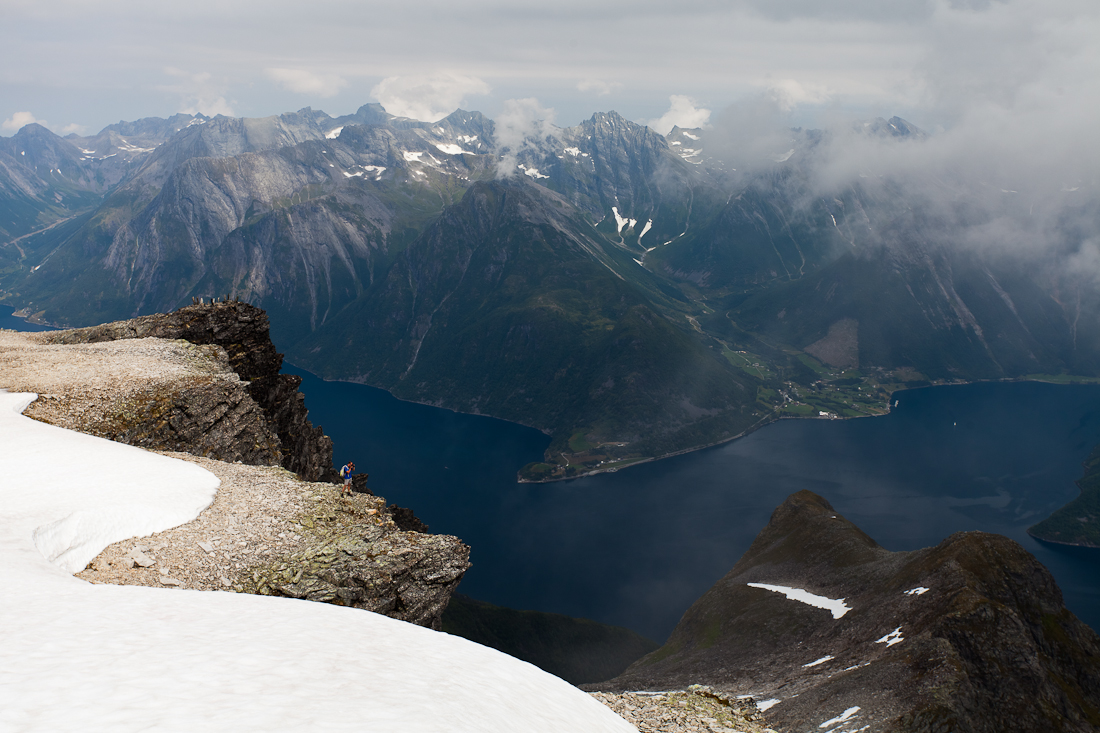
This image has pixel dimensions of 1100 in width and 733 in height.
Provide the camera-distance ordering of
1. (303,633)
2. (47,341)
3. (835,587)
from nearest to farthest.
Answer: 1. (303,633)
2. (47,341)
3. (835,587)

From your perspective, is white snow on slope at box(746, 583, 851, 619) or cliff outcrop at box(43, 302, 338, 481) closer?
cliff outcrop at box(43, 302, 338, 481)

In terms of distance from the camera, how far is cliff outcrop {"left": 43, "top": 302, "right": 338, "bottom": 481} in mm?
45531

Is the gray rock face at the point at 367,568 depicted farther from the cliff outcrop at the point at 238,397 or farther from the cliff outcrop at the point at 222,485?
the cliff outcrop at the point at 238,397

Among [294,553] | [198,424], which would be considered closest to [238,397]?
[198,424]

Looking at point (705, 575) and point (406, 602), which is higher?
point (406, 602)

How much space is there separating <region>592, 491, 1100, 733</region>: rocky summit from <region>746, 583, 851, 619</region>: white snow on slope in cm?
33

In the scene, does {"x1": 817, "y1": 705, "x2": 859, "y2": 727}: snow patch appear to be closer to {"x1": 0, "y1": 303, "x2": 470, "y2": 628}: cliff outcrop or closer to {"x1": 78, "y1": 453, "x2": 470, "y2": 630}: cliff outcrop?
{"x1": 0, "y1": 303, "x2": 470, "y2": 628}: cliff outcrop

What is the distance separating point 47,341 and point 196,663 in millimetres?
67966

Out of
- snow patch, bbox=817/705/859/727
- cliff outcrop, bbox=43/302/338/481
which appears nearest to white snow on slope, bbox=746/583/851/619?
snow patch, bbox=817/705/859/727

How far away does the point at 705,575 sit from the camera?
609 ft

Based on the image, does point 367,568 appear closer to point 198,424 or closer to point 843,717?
point 198,424

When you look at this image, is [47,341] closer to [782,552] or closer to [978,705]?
[978,705]

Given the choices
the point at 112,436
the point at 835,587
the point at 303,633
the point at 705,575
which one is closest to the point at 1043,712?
the point at 835,587

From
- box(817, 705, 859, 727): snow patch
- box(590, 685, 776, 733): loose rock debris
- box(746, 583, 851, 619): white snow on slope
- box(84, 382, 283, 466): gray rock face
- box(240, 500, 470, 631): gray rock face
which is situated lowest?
box(746, 583, 851, 619): white snow on slope
